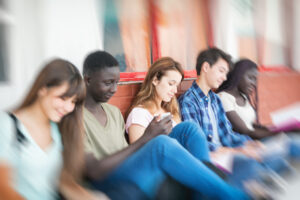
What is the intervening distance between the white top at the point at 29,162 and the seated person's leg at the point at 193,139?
0.58 m

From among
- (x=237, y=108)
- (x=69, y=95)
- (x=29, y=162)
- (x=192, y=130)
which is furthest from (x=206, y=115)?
(x=29, y=162)

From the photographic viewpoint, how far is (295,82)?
263 cm

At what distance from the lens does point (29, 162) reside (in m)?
0.80

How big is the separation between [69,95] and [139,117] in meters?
0.53

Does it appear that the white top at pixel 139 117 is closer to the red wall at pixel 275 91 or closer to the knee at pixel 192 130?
the knee at pixel 192 130

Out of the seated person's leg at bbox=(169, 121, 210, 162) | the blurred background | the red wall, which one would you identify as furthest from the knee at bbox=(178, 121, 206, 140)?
the red wall

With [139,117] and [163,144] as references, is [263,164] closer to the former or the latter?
[163,144]

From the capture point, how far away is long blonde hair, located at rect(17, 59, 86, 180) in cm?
84

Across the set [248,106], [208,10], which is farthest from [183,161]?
[208,10]

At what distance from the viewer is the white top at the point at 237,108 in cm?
175

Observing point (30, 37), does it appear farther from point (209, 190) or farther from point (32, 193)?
point (209, 190)

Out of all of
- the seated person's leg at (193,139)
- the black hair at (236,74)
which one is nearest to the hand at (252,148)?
the seated person's leg at (193,139)

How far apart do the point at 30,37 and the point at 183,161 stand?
66cm

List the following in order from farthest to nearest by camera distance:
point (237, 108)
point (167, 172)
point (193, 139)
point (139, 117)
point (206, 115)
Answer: point (237, 108), point (206, 115), point (139, 117), point (193, 139), point (167, 172)
